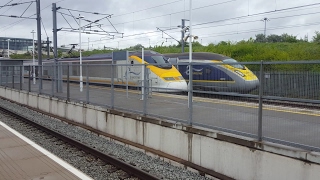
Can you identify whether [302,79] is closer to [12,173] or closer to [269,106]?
[269,106]


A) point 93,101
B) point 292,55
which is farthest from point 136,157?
point 292,55

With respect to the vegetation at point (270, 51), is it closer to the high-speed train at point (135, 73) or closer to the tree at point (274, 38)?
the tree at point (274, 38)

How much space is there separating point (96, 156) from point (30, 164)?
157cm

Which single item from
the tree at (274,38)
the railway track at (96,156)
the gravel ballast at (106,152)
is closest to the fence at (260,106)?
the gravel ballast at (106,152)

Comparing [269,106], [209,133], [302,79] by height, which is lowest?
[209,133]

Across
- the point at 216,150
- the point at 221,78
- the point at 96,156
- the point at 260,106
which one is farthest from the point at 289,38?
the point at 260,106

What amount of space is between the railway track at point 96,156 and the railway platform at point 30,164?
768mm

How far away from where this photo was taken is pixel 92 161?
791cm

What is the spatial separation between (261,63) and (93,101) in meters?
7.52

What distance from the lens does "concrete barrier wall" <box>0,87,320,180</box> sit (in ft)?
17.1

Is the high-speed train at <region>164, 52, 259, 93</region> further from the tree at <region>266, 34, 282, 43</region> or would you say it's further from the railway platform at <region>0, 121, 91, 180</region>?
the tree at <region>266, 34, 282, 43</region>

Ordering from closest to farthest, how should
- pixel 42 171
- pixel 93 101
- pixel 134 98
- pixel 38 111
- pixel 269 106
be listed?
pixel 269 106
pixel 42 171
pixel 134 98
pixel 93 101
pixel 38 111

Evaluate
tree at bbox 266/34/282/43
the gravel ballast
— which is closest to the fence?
the gravel ballast

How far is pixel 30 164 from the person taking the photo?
7.29 metres
